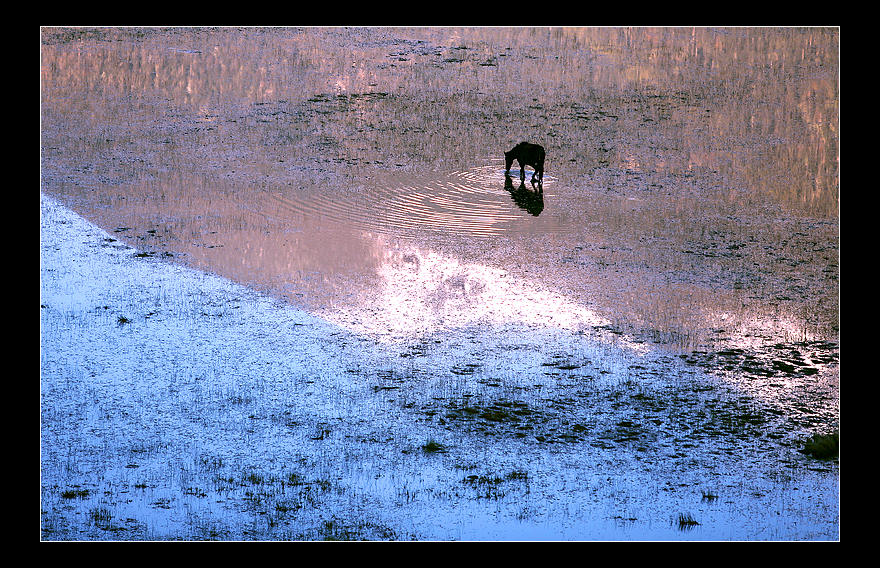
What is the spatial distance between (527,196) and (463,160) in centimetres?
145

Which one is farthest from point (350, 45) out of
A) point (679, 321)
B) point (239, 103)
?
point (679, 321)

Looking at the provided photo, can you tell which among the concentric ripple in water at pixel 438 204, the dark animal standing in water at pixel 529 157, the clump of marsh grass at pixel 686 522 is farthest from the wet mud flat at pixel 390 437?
the dark animal standing in water at pixel 529 157

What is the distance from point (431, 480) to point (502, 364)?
154 centimetres

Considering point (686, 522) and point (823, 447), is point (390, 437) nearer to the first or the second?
point (686, 522)

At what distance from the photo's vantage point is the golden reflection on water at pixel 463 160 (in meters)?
8.67

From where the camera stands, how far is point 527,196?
10.8 meters

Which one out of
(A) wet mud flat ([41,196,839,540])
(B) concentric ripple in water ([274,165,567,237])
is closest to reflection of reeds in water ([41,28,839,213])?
(B) concentric ripple in water ([274,165,567,237])

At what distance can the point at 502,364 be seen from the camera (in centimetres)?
721

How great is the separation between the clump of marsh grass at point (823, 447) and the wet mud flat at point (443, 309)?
11 centimetres

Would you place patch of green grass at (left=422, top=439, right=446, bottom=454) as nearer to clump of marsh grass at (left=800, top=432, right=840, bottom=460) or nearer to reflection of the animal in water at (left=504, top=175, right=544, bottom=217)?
clump of marsh grass at (left=800, top=432, right=840, bottom=460)

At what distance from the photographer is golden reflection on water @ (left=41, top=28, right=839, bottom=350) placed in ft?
28.5

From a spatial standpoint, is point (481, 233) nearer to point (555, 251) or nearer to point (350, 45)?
point (555, 251)

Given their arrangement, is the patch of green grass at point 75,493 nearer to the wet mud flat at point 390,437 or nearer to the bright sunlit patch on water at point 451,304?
the wet mud flat at point 390,437

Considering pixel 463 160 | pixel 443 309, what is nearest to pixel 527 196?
pixel 463 160
